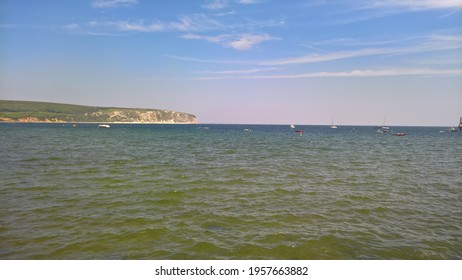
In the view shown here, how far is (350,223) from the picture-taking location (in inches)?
574

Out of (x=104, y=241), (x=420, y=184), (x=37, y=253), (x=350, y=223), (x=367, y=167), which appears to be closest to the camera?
(x=37, y=253)

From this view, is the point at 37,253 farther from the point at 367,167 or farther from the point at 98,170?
the point at 367,167

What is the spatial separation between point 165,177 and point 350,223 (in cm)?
1654

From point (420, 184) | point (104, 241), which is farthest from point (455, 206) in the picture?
point (104, 241)

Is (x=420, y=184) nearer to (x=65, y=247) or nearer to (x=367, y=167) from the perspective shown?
(x=367, y=167)

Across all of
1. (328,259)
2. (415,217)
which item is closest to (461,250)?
(415,217)

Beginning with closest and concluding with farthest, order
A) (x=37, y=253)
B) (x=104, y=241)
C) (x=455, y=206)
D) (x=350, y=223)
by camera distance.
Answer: (x=37, y=253)
(x=104, y=241)
(x=350, y=223)
(x=455, y=206)

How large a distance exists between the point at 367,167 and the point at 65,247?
32801 mm

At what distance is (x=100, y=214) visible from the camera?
15250 millimetres

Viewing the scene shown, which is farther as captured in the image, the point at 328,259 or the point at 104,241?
the point at 104,241
